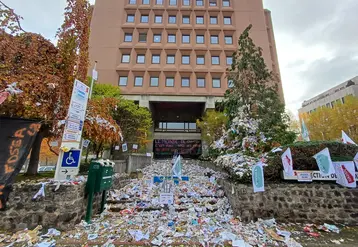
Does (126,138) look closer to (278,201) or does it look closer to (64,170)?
(64,170)

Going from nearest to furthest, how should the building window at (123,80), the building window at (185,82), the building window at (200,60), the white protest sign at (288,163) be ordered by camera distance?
the white protest sign at (288,163)
the building window at (123,80)
the building window at (185,82)
the building window at (200,60)

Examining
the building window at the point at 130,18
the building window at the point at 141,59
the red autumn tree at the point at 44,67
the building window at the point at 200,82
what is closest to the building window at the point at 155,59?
the building window at the point at 141,59

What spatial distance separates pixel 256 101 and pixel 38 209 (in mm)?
7897

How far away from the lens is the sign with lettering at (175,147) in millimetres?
22156

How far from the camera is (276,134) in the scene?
6.29 m

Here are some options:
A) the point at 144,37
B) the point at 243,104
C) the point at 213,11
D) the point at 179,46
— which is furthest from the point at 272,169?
the point at 213,11

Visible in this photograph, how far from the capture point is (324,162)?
3924 mm

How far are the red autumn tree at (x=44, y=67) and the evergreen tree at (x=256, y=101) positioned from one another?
5.49 metres

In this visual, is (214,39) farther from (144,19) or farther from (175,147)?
(175,147)

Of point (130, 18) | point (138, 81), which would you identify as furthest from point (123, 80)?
point (130, 18)

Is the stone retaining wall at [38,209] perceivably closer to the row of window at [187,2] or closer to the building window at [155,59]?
the building window at [155,59]

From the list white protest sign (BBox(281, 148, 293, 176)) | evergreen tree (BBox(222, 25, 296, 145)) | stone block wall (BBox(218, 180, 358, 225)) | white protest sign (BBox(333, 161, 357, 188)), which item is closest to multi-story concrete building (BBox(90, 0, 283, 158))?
evergreen tree (BBox(222, 25, 296, 145))

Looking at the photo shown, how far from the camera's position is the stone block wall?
3875 mm

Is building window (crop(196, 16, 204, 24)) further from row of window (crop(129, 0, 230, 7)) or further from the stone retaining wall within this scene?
the stone retaining wall
